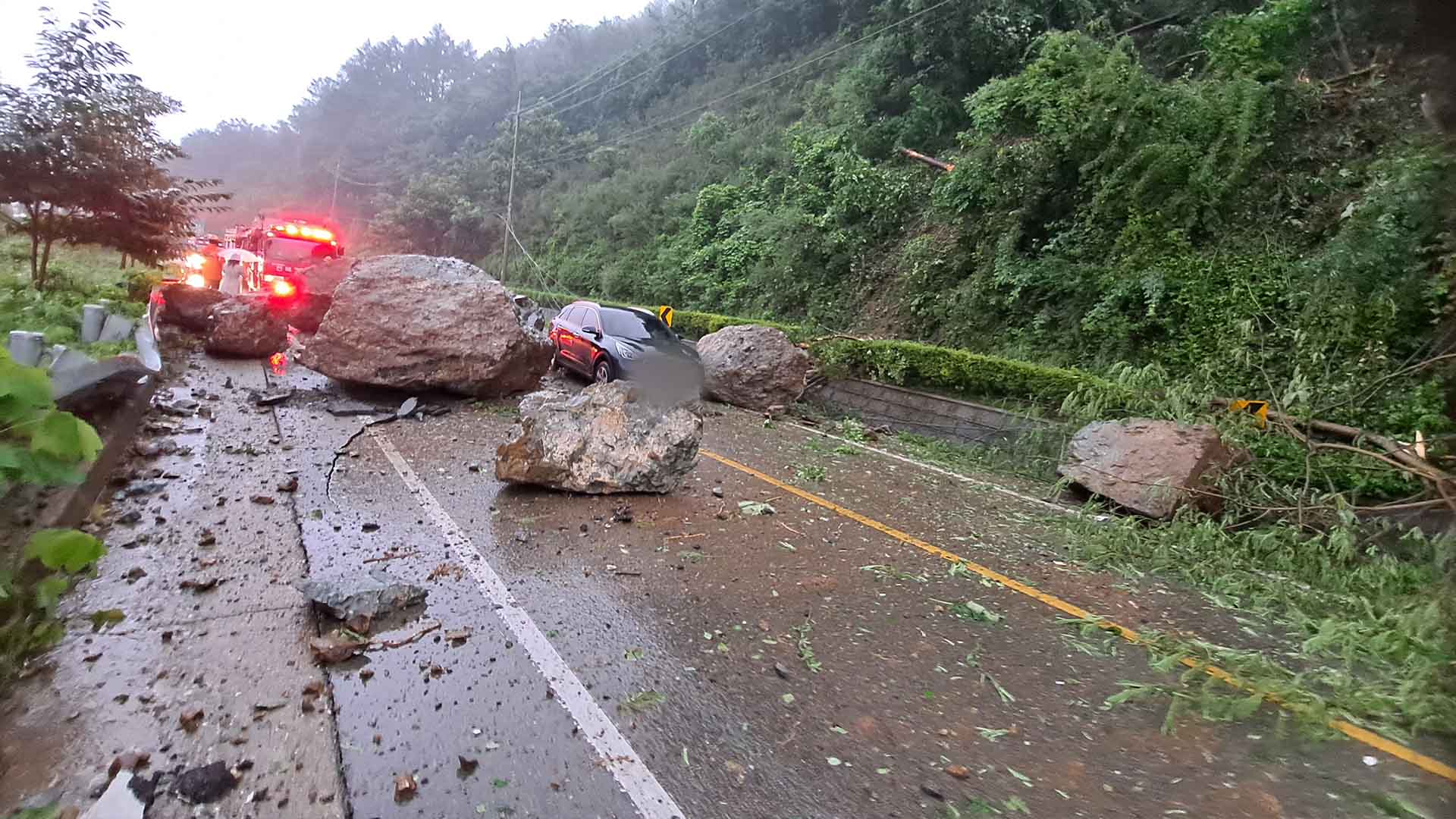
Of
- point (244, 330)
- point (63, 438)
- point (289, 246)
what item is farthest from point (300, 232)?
point (63, 438)

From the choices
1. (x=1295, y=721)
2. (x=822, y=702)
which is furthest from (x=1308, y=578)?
(x=822, y=702)

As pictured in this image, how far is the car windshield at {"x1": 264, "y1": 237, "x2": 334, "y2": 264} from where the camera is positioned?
16.3 metres

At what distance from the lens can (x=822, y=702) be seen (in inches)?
131

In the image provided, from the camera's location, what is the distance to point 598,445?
19.9 ft

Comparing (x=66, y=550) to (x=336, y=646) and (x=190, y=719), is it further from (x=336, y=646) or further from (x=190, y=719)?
(x=336, y=646)

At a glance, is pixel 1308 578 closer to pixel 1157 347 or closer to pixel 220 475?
pixel 1157 347

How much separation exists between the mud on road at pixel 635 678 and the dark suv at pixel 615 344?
4873mm

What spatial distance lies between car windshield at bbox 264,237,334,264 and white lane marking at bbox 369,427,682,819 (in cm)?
1396

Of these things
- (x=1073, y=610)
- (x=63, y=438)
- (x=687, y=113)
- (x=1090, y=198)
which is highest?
(x=687, y=113)

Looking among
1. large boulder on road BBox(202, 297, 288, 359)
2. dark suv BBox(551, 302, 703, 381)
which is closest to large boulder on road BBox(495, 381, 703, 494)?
dark suv BBox(551, 302, 703, 381)

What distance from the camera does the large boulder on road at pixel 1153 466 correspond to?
6.56 metres

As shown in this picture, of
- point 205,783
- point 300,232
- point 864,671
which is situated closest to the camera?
point 205,783

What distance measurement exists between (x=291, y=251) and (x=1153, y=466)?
1708 centimetres

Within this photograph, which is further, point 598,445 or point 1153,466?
point 1153,466
